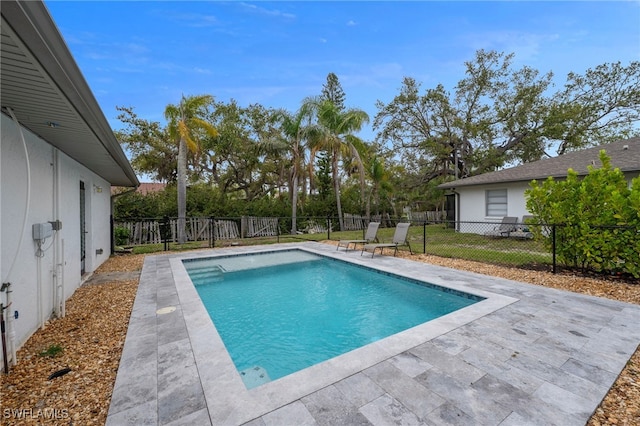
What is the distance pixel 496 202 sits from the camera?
12828 millimetres

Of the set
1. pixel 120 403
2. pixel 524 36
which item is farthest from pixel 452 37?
pixel 120 403

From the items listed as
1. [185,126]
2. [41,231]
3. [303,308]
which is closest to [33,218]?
[41,231]

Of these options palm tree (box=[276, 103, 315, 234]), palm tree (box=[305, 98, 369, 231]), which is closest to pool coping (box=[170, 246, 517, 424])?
palm tree (box=[276, 103, 315, 234])

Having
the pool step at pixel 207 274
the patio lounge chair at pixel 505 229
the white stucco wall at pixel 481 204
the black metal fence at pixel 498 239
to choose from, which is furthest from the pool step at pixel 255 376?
the patio lounge chair at pixel 505 229

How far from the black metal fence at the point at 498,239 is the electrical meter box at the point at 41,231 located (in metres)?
5.61

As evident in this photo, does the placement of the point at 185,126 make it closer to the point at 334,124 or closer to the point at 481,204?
the point at 334,124

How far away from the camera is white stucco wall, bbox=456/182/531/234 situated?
1174cm

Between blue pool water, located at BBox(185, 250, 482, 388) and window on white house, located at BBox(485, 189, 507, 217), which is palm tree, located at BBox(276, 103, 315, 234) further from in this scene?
window on white house, located at BBox(485, 189, 507, 217)

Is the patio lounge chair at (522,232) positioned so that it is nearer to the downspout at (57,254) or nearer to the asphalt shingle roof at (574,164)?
the asphalt shingle roof at (574,164)

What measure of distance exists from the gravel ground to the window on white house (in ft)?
26.8

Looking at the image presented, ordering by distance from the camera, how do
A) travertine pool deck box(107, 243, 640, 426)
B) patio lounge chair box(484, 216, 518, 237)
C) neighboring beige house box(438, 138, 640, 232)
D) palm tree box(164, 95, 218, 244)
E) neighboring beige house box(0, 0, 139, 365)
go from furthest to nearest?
palm tree box(164, 95, 218, 244) < patio lounge chair box(484, 216, 518, 237) < neighboring beige house box(438, 138, 640, 232) < travertine pool deck box(107, 243, 640, 426) < neighboring beige house box(0, 0, 139, 365)

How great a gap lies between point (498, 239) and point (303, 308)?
988 centimetres

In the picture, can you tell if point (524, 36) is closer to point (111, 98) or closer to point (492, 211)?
point (492, 211)

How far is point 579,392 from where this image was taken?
2156 millimetres
